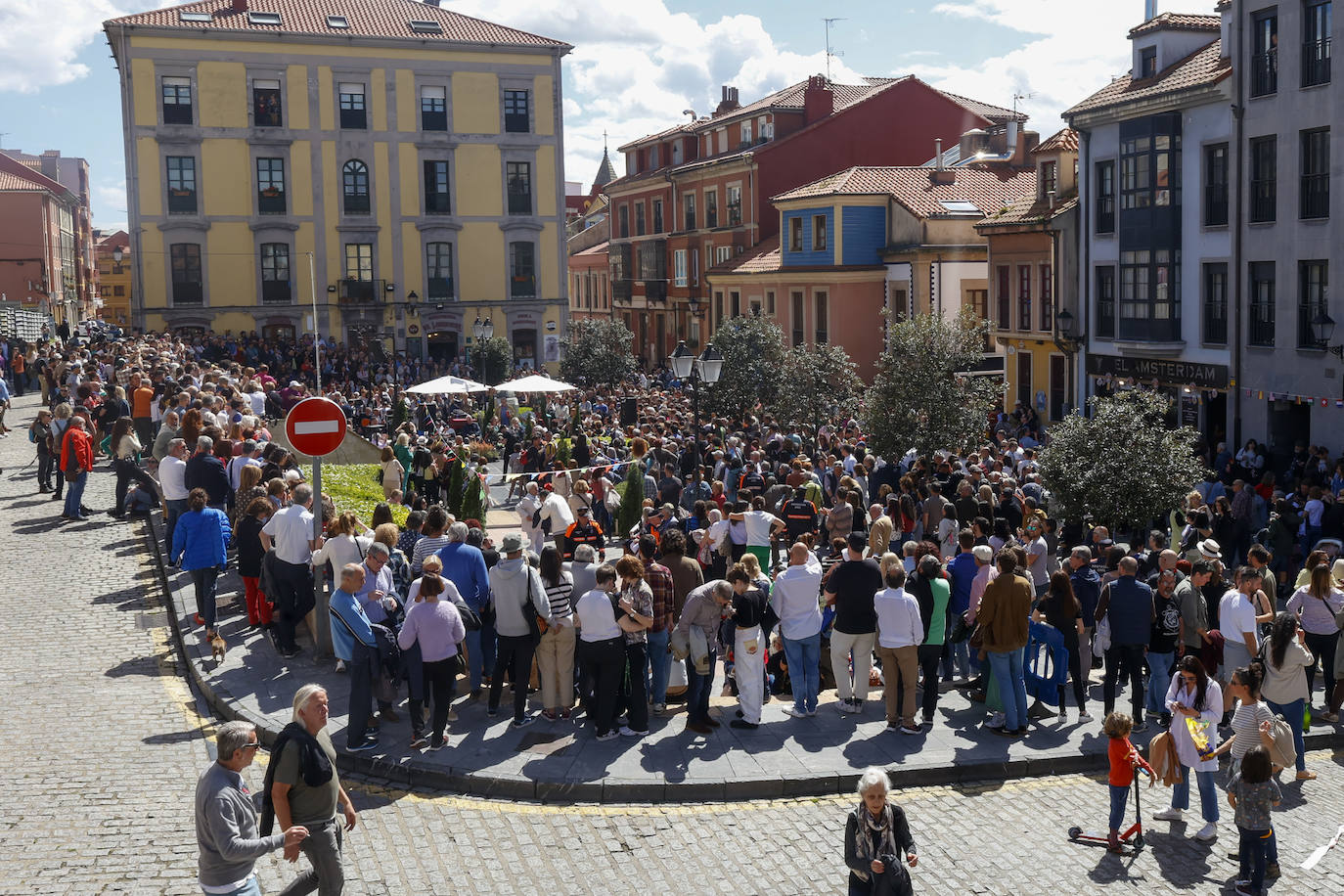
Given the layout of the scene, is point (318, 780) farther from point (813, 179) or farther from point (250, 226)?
point (813, 179)

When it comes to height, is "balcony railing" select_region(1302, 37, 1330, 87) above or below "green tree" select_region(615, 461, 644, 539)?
above

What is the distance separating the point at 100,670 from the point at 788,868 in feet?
24.7

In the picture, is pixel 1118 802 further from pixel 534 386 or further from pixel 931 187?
pixel 931 187

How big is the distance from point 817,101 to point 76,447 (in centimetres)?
4171

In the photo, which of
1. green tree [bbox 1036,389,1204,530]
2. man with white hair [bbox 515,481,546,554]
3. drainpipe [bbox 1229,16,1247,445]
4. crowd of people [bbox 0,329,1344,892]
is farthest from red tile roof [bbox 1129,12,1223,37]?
Answer: man with white hair [bbox 515,481,546,554]

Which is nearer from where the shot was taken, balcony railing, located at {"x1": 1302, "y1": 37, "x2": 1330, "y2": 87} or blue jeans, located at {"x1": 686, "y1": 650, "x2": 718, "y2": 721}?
blue jeans, located at {"x1": 686, "y1": 650, "x2": 718, "y2": 721}

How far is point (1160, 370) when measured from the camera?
2995 cm

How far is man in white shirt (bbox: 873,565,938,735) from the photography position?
446 inches

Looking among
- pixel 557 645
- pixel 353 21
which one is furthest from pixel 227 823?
pixel 353 21

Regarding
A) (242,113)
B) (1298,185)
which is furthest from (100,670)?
(242,113)

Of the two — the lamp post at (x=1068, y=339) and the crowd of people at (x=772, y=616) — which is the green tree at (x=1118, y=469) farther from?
the lamp post at (x=1068, y=339)

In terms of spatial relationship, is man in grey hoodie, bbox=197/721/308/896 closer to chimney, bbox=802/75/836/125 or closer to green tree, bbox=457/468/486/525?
green tree, bbox=457/468/486/525

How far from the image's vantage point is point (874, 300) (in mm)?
45906

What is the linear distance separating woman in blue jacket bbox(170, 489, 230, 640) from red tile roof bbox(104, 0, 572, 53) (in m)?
38.4
